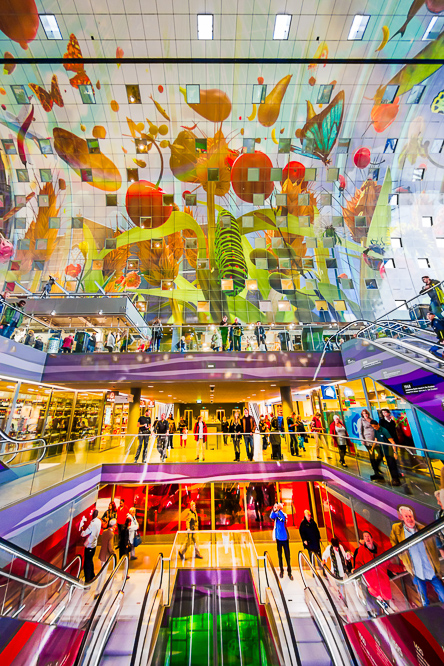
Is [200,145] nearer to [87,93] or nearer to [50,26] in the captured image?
[87,93]

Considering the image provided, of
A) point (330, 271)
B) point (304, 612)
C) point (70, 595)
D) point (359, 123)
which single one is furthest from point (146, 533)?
point (359, 123)

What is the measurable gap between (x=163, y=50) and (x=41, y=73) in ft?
23.5

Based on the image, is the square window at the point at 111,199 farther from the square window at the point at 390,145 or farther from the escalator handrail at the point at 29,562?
the escalator handrail at the point at 29,562

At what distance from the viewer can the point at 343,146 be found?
19609 millimetres

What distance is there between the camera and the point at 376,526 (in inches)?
291

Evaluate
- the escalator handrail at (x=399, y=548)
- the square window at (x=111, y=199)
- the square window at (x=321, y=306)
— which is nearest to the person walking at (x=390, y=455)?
the escalator handrail at (x=399, y=548)

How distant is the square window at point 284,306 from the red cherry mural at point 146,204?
1049cm

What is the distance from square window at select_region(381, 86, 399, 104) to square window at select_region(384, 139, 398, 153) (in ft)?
7.37

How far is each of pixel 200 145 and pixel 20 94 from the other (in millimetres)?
10679

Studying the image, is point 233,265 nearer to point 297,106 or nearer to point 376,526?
point 297,106

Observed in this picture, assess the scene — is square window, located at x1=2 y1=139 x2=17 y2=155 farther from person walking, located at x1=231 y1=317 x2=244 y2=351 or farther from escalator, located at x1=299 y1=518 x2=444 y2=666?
escalator, located at x1=299 y1=518 x2=444 y2=666

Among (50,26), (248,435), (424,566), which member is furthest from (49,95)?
(424,566)

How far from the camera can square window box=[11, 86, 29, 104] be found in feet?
55.5

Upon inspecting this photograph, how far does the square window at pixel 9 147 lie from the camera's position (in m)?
18.8
